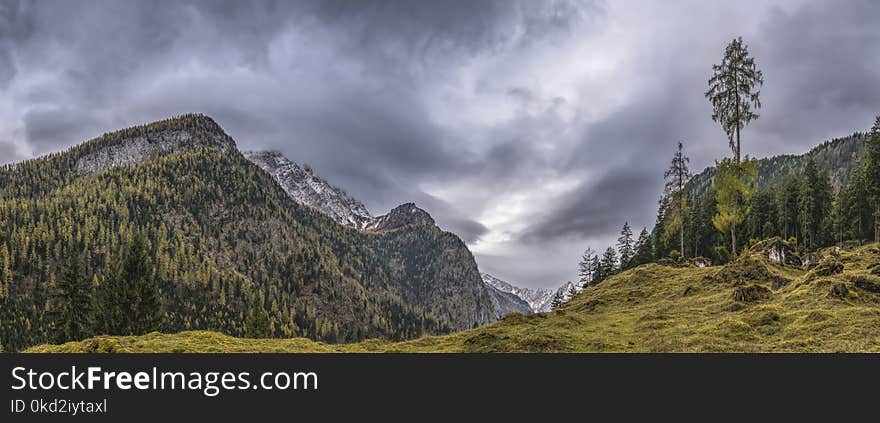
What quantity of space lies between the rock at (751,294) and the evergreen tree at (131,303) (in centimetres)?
6243

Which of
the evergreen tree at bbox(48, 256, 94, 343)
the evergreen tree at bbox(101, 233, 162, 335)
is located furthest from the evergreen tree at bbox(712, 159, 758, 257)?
the evergreen tree at bbox(48, 256, 94, 343)

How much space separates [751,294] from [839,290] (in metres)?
5.20

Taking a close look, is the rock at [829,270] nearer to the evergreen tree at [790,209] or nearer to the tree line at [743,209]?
the tree line at [743,209]

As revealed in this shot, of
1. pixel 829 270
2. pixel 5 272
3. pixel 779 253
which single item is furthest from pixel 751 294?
pixel 5 272

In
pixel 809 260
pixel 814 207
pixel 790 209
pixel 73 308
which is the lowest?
pixel 73 308

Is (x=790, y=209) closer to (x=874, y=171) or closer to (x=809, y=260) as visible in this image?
(x=874, y=171)

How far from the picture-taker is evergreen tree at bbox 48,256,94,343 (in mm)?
56062

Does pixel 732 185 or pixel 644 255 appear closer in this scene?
pixel 732 185

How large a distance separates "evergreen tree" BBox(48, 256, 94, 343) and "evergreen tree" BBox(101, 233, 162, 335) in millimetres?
3852

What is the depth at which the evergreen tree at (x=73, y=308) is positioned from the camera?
56062 mm

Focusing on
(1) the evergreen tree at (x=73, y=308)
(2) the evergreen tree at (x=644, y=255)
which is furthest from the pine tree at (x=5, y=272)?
(2) the evergreen tree at (x=644, y=255)

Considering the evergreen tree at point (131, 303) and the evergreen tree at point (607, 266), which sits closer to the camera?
the evergreen tree at point (131, 303)

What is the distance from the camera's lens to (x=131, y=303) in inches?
2179
